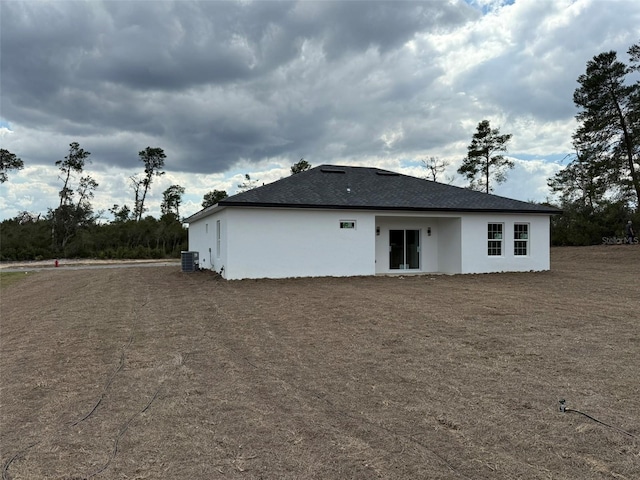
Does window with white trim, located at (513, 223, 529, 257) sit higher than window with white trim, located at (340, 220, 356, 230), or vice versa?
window with white trim, located at (340, 220, 356, 230)

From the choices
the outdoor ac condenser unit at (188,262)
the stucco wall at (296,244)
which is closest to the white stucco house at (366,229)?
the stucco wall at (296,244)

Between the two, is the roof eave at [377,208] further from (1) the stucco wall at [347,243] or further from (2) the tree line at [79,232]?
(2) the tree line at [79,232]

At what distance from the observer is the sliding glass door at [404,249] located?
17.8 m

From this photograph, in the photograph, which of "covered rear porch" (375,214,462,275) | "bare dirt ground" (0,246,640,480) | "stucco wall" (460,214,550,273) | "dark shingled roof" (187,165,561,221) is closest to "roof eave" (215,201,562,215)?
"dark shingled roof" (187,165,561,221)

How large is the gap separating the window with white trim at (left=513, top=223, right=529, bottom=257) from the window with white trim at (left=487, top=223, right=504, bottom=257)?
0.64 metres

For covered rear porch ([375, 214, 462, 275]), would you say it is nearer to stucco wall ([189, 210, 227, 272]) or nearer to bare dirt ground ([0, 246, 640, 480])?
stucco wall ([189, 210, 227, 272])

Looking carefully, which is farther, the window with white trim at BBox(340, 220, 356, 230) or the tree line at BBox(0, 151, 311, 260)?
the tree line at BBox(0, 151, 311, 260)

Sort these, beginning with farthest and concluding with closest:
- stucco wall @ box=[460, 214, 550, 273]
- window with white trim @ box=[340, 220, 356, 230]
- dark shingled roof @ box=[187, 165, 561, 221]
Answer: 1. stucco wall @ box=[460, 214, 550, 273]
2. window with white trim @ box=[340, 220, 356, 230]
3. dark shingled roof @ box=[187, 165, 561, 221]

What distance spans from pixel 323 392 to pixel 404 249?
46.0ft

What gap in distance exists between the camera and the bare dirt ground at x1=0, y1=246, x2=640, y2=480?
10.1ft

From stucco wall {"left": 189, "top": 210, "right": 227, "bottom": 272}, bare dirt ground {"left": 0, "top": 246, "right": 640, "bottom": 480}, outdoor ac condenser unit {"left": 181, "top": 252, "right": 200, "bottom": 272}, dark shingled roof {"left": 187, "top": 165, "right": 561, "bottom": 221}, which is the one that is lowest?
bare dirt ground {"left": 0, "top": 246, "right": 640, "bottom": 480}

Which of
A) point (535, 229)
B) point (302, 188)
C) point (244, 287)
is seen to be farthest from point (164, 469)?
point (535, 229)

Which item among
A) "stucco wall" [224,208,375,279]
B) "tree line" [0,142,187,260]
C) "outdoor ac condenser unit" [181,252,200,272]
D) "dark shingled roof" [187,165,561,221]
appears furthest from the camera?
"tree line" [0,142,187,260]


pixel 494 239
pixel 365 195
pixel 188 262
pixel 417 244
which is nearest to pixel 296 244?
pixel 365 195
